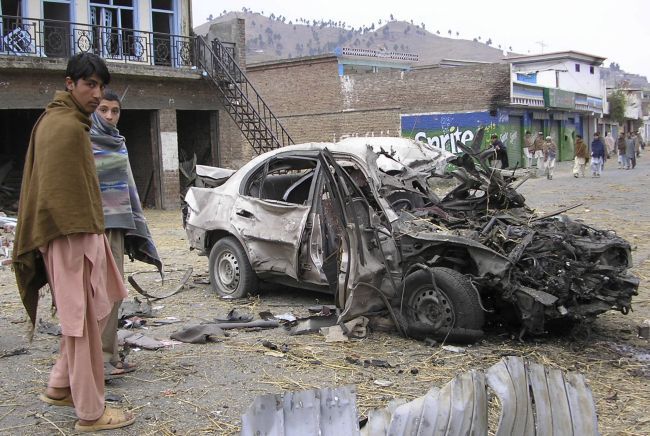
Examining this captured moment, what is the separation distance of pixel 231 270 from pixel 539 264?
3770mm

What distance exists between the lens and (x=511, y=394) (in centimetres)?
279

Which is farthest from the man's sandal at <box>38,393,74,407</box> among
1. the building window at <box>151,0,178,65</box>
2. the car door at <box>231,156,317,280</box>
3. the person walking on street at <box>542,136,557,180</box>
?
the person walking on street at <box>542,136,557,180</box>

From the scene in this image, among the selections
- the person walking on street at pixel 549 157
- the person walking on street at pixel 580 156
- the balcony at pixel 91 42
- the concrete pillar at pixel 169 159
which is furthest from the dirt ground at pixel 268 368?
the person walking on street at pixel 549 157

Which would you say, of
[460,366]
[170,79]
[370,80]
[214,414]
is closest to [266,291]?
[460,366]

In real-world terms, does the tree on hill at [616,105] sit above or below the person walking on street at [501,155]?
above

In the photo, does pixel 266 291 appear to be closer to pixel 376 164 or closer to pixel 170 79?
pixel 376 164

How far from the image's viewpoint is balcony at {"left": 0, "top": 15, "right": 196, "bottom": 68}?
731 inches

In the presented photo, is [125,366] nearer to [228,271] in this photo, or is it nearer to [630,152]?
[228,271]

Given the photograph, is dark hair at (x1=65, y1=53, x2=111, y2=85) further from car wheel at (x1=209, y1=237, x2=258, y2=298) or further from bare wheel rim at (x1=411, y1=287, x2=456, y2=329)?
car wheel at (x1=209, y1=237, x2=258, y2=298)

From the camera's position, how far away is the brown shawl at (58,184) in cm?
381

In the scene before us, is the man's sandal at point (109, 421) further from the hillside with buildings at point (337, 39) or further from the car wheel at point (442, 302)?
the hillside with buildings at point (337, 39)

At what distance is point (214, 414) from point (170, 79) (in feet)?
57.9

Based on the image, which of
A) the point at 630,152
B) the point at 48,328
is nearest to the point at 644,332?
the point at 48,328

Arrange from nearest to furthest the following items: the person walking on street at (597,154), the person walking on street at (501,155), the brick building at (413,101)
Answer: the person walking on street at (501,155), the person walking on street at (597,154), the brick building at (413,101)
